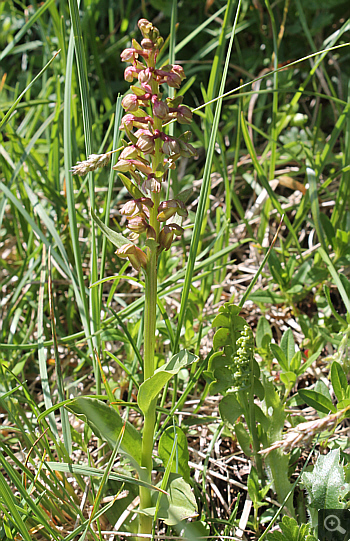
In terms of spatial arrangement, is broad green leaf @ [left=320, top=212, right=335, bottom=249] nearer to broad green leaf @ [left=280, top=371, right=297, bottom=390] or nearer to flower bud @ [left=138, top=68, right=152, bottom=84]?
broad green leaf @ [left=280, top=371, right=297, bottom=390]

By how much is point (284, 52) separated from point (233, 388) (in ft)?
7.31

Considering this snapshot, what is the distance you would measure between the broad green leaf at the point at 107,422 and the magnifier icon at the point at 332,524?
557 millimetres

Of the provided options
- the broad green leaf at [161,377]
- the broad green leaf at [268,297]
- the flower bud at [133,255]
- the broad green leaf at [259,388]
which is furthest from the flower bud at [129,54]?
the broad green leaf at [268,297]

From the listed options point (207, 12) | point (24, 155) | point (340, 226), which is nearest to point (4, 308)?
point (24, 155)

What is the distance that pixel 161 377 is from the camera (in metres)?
1.15

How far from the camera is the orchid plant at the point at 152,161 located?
3.70ft

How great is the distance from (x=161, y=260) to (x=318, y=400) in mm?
904

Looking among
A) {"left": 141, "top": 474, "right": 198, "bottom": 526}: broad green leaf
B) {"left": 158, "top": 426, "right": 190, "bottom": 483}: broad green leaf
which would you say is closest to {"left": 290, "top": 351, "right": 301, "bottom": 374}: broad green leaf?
{"left": 158, "top": 426, "right": 190, "bottom": 483}: broad green leaf

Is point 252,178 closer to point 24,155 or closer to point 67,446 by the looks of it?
point 24,155

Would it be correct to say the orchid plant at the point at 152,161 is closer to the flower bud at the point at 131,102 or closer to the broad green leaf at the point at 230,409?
→ the flower bud at the point at 131,102

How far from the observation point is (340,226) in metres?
2.13

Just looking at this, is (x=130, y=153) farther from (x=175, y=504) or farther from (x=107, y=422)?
(x=175, y=504)

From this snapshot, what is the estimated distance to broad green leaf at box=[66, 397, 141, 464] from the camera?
119 centimetres

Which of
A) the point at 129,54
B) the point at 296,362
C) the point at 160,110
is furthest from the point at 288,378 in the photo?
the point at 129,54
